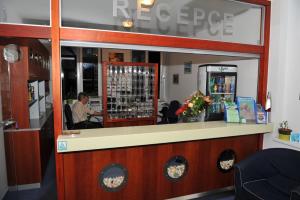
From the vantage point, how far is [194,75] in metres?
5.02

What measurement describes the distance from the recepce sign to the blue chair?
→ 5.43 feet

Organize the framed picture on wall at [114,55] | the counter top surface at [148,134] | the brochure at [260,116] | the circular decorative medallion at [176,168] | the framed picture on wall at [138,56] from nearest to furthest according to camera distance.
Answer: the counter top surface at [148,134] < the circular decorative medallion at [176,168] < the brochure at [260,116] < the framed picture on wall at [114,55] < the framed picture on wall at [138,56]

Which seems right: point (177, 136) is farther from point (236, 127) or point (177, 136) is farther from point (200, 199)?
point (200, 199)

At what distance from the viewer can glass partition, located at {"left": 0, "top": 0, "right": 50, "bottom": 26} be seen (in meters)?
2.01

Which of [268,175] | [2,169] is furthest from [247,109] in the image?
[2,169]

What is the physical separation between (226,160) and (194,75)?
2534 millimetres

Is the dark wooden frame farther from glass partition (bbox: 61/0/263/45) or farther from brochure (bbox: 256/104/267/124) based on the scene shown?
brochure (bbox: 256/104/267/124)

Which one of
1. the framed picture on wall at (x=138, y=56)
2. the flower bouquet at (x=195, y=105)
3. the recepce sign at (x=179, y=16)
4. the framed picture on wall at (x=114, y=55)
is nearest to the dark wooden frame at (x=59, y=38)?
the recepce sign at (x=179, y=16)

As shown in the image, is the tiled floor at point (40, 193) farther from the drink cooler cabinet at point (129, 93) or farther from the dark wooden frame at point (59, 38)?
the drink cooler cabinet at point (129, 93)

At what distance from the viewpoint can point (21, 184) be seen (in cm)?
305

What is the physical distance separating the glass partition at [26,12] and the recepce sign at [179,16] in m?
0.70

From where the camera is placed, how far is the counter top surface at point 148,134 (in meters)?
2.07

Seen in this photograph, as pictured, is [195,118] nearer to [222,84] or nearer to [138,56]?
[222,84]

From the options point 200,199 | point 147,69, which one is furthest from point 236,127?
point 147,69
